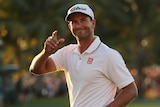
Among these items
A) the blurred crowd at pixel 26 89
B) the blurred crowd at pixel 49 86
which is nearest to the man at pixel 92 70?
the blurred crowd at pixel 26 89

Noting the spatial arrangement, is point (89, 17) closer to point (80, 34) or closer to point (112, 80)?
point (80, 34)

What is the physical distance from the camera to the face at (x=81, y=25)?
4133mm

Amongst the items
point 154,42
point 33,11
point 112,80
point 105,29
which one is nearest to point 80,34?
point 112,80

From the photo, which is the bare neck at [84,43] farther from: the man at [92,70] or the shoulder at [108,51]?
the shoulder at [108,51]

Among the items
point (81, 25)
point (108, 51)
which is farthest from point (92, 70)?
point (81, 25)

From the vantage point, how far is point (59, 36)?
26.8 m

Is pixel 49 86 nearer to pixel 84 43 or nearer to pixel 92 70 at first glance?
pixel 84 43

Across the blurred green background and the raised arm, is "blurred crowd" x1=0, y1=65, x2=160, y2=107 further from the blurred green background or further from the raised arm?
the raised arm

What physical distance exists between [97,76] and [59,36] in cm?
2272

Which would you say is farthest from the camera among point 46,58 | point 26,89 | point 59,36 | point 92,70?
point 26,89

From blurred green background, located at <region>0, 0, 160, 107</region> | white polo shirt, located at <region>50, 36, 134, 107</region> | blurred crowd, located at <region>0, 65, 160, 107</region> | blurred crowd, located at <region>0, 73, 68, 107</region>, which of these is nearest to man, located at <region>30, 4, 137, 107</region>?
white polo shirt, located at <region>50, 36, 134, 107</region>

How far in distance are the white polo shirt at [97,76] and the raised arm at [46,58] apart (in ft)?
0.83

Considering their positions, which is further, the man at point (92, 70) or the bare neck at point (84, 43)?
the bare neck at point (84, 43)

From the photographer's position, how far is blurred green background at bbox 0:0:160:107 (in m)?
27.4
